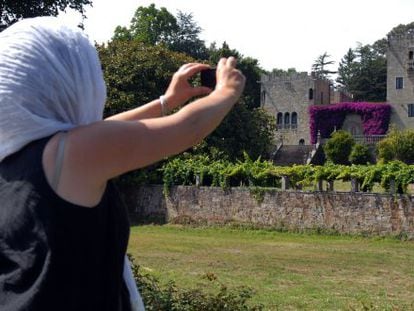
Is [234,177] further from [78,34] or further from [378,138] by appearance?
[378,138]

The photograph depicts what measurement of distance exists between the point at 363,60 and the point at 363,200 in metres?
55.5

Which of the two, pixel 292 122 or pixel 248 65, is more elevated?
pixel 248 65

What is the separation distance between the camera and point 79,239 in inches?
54.3

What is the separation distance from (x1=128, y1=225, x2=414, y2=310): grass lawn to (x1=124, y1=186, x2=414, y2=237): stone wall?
0.46 m

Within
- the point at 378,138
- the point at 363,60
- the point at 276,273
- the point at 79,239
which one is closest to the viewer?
the point at 79,239

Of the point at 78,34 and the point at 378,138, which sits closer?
the point at 78,34

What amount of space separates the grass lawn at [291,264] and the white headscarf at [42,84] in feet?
20.9

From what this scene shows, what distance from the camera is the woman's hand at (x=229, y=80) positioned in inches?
64.6

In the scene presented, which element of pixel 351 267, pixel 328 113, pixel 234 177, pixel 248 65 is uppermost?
pixel 248 65

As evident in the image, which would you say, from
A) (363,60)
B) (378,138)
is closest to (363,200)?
(378,138)

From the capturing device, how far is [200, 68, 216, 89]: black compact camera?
72.7 inches

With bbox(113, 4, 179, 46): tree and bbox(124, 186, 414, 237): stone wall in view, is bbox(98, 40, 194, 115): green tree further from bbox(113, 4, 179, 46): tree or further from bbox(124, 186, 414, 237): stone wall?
bbox(113, 4, 179, 46): tree

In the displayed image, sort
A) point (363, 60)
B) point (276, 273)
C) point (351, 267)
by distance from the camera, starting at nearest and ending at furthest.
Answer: point (276, 273), point (351, 267), point (363, 60)

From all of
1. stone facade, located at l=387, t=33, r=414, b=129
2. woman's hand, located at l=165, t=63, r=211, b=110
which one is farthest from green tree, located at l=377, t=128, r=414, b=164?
woman's hand, located at l=165, t=63, r=211, b=110
